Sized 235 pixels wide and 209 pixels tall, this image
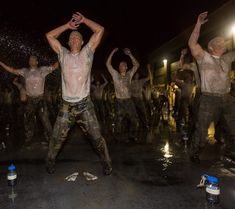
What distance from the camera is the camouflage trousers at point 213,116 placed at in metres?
4.63

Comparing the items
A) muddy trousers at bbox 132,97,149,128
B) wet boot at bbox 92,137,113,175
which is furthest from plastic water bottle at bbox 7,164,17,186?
muddy trousers at bbox 132,97,149,128

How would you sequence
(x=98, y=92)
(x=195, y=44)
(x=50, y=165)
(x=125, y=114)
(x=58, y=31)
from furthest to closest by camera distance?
(x=98, y=92) < (x=125, y=114) < (x=195, y=44) < (x=50, y=165) < (x=58, y=31)

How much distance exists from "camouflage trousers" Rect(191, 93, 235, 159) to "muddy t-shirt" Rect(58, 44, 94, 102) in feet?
6.85

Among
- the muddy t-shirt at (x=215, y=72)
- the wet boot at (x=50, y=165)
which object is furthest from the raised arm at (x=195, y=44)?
the wet boot at (x=50, y=165)

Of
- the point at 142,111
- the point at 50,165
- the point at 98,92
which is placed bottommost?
the point at 50,165

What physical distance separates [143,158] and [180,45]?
60.0ft

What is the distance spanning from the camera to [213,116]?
15.4 feet

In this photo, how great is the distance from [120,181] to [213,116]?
2.03m

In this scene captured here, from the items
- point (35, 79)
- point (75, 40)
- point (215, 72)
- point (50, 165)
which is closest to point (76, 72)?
point (75, 40)

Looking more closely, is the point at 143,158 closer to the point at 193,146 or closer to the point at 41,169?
the point at 193,146

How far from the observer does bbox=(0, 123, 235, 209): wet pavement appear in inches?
124

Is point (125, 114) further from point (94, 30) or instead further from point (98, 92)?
point (98, 92)

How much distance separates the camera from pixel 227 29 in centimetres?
1391

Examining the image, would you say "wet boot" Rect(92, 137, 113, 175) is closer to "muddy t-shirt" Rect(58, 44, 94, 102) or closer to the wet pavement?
the wet pavement
